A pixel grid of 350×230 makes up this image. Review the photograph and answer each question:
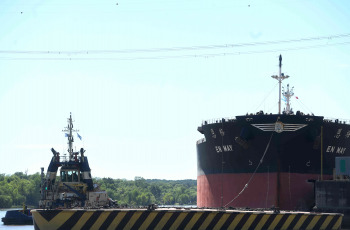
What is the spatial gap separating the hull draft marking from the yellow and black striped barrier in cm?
1738

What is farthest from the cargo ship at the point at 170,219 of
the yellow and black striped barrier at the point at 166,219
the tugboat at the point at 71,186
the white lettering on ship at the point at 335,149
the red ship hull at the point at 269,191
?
the white lettering on ship at the point at 335,149

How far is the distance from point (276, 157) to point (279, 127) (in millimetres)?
2262

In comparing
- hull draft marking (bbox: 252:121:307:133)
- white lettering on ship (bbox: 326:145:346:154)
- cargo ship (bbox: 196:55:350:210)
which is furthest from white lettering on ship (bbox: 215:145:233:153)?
white lettering on ship (bbox: 326:145:346:154)

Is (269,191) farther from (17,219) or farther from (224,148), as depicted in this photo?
(17,219)

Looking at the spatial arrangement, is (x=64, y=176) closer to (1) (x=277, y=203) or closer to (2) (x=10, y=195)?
(1) (x=277, y=203)

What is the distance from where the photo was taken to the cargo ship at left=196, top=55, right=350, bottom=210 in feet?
153

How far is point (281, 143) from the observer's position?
46.9m

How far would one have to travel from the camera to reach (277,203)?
1809 inches

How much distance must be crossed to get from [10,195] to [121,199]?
2921 centimetres

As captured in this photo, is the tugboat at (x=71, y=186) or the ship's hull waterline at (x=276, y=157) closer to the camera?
the tugboat at (x=71, y=186)

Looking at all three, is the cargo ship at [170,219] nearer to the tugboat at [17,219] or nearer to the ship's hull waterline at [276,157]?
Answer: the ship's hull waterline at [276,157]

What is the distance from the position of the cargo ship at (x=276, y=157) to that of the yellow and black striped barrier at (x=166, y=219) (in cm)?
1651

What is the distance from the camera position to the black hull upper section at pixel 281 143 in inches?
1854

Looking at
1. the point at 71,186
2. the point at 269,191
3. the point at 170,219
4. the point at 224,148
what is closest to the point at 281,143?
the point at 269,191
